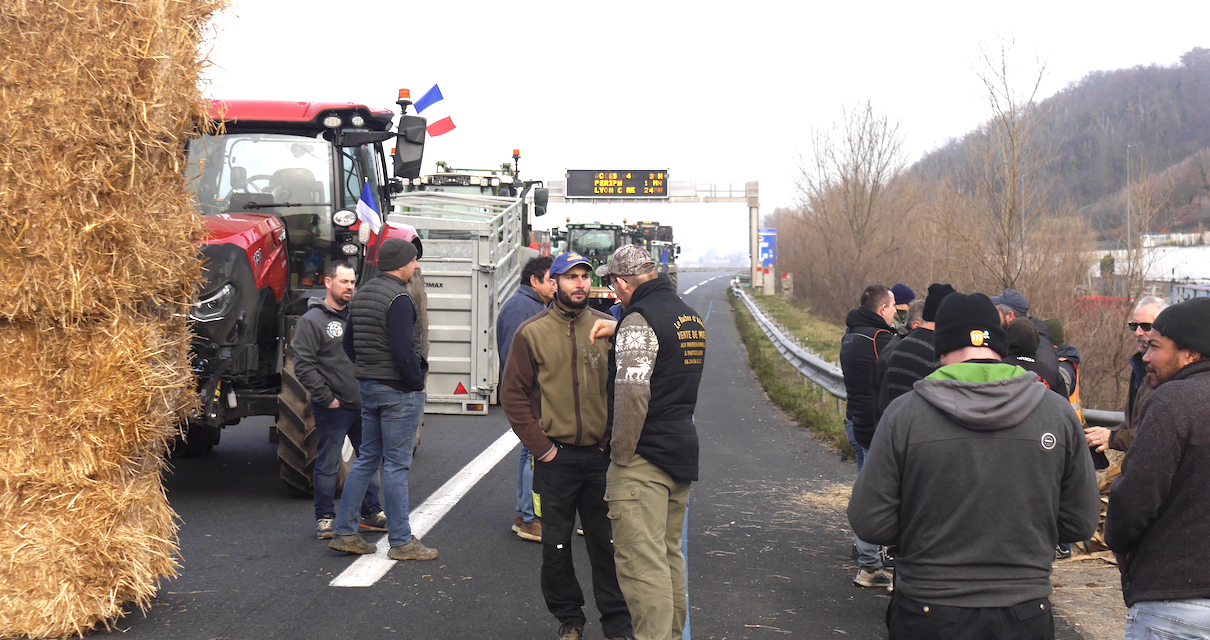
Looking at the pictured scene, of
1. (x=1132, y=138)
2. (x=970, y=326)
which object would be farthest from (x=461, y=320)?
(x=1132, y=138)

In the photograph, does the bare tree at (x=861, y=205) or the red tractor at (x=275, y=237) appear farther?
the bare tree at (x=861, y=205)

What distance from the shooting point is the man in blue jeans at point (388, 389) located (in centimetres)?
617

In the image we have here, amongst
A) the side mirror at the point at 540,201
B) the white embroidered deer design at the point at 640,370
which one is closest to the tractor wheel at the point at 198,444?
the white embroidered deer design at the point at 640,370

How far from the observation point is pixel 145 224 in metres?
4.99

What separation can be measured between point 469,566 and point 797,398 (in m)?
8.47

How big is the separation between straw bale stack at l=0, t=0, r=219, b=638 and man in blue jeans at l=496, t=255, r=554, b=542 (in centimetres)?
251

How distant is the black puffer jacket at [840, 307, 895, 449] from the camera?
20.9ft

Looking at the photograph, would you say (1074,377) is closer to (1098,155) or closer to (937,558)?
(937,558)

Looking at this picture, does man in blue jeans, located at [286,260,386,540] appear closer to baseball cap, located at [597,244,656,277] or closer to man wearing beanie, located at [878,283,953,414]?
baseball cap, located at [597,244,656,277]

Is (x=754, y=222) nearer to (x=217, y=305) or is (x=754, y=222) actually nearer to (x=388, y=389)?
(x=217, y=305)

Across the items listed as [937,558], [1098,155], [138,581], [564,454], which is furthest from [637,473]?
[1098,155]

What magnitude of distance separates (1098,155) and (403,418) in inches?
3129

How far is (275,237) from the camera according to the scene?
7.81m

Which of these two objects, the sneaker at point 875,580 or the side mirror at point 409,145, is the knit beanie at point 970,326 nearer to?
the sneaker at point 875,580
